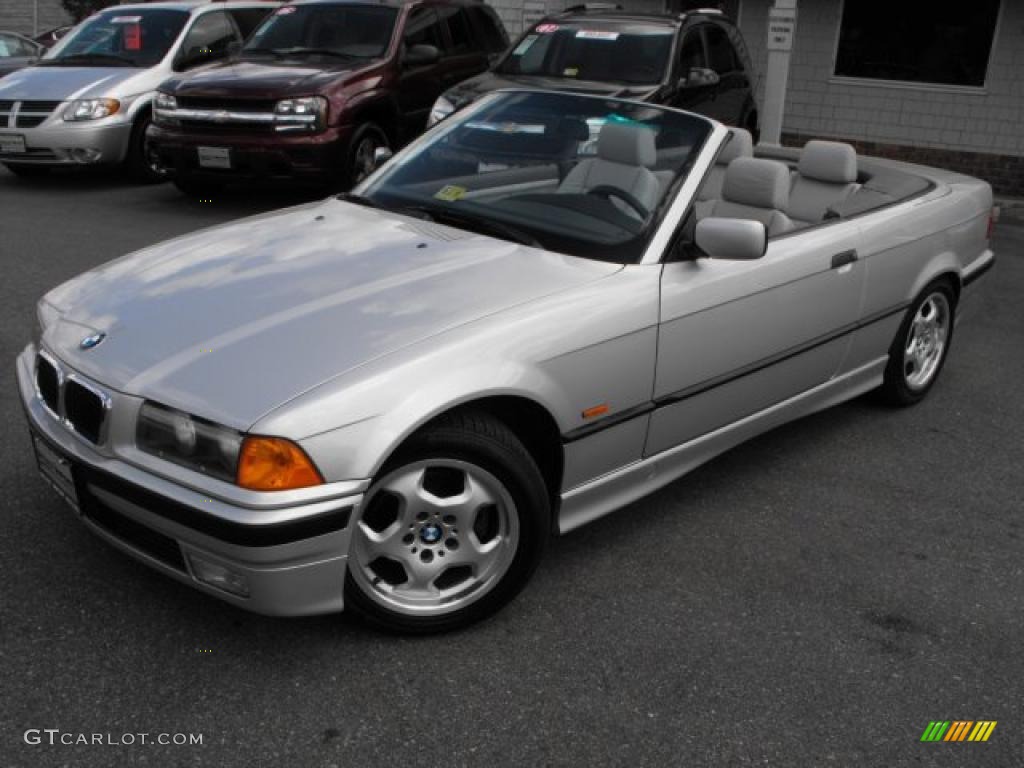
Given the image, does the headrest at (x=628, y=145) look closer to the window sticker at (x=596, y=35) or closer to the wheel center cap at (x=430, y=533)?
the wheel center cap at (x=430, y=533)

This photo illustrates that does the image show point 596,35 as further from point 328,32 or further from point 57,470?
point 57,470

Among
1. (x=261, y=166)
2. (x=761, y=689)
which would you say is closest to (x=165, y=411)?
(x=761, y=689)

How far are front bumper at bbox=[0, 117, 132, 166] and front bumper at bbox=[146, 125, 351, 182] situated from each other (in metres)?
1.05

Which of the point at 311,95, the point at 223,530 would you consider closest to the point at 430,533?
the point at 223,530

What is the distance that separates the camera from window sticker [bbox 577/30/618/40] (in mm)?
8922

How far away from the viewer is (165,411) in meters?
2.65

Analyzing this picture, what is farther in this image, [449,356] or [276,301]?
[276,301]

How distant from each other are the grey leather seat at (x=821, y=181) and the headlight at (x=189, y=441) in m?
3.11

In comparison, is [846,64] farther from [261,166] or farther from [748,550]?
[748,550]

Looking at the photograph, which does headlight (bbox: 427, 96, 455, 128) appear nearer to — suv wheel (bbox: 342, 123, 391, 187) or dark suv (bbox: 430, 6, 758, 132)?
dark suv (bbox: 430, 6, 758, 132)

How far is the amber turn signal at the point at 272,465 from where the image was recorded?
255 centimetres

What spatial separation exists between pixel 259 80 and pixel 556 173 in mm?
5459

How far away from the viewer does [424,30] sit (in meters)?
9.81

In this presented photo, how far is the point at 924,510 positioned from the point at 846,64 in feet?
32.3
